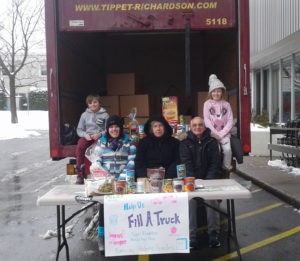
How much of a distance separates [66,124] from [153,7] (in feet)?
6.07

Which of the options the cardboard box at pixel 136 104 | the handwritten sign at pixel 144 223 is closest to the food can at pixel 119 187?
the handwritten sign at pixel 144 223

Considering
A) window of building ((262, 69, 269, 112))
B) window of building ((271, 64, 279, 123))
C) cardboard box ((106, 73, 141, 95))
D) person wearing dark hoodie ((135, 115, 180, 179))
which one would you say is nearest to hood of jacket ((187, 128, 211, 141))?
person wearing dark hoodie ((135, 115, 180, 179))

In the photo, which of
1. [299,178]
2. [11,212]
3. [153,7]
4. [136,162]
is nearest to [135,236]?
[136,162]

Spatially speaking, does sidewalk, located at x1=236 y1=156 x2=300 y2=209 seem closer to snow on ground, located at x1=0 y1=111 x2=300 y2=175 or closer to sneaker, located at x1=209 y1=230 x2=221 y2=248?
sneaker, located at x1=209 y1=230 x2=221 y2=248

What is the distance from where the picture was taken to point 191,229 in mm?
5238

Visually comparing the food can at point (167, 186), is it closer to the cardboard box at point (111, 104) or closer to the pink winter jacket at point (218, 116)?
the pink winter jacket at point (218, 116)

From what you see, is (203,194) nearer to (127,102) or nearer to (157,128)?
(157,128)

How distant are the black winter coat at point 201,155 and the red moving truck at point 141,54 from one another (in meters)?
0.89

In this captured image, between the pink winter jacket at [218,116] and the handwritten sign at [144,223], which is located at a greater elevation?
the pink winter jacket at [218,116]

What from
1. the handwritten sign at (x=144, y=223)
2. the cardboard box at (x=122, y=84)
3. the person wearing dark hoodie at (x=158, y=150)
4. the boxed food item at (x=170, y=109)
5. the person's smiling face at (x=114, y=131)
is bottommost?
the handwritten sign at (x=144, y=223)

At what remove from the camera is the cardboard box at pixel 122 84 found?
297 inches

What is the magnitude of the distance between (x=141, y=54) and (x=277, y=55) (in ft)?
32.2

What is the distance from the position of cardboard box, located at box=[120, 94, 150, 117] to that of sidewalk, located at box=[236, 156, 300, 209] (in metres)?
2.69

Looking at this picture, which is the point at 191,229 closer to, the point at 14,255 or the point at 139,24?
the point at 14,255
